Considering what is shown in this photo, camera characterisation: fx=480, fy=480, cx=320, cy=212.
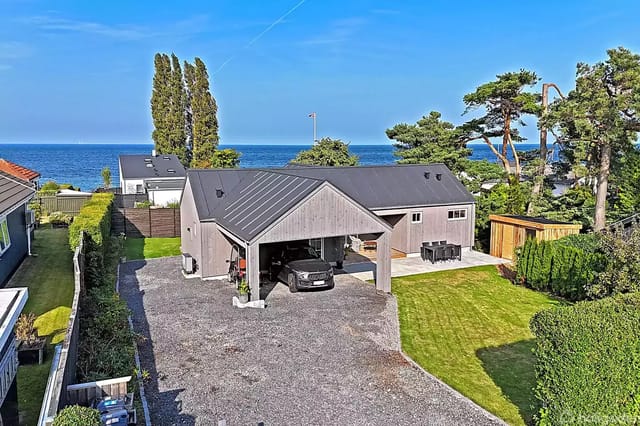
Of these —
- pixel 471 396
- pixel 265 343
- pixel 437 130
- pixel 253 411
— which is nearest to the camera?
pixel 253 411

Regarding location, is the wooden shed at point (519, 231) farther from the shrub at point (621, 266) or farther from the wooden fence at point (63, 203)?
the wooden fence at point (63, 203)

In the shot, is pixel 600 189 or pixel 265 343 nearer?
pixel 265 343

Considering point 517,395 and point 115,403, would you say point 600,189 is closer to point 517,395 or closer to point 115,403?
point 517,395

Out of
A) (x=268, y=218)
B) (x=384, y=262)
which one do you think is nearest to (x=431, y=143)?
(x=384, y=262)

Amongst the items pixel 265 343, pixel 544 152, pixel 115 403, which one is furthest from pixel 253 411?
pixel 544 152

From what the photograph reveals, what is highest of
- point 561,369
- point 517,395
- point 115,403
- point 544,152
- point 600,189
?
point 544,152
